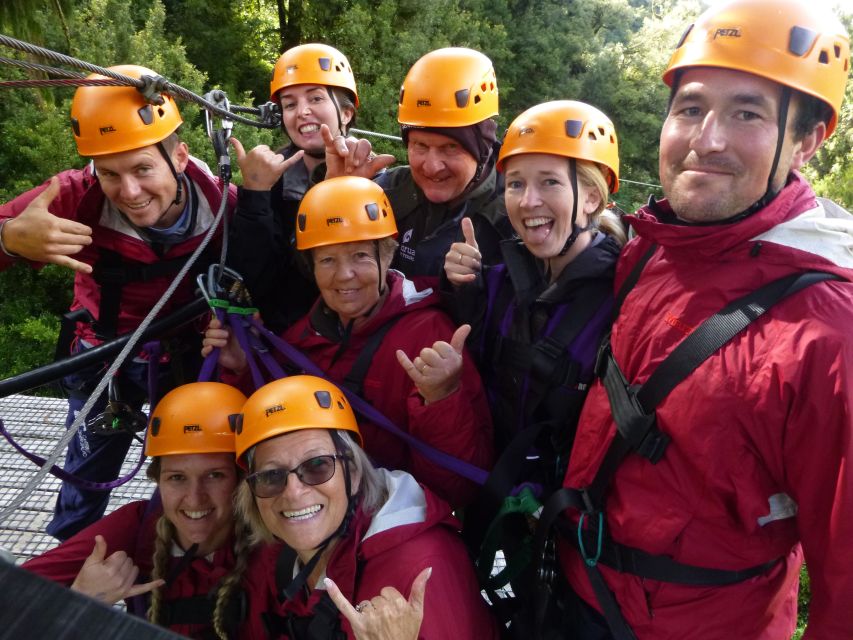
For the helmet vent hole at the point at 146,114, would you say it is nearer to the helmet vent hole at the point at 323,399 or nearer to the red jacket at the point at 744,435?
the helmet vent hole at the point at 323,399

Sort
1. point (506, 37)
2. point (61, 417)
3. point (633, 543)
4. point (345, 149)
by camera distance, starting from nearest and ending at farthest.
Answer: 1. point (633, 543)
2. point (345, 149)
3. point (61, 417)
4. point (506, 37)

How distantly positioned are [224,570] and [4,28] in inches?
197

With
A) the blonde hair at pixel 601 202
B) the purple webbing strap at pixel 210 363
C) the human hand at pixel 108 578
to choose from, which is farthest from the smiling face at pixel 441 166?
the human hand at pixel 108 578

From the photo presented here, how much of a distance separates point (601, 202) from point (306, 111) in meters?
2.57

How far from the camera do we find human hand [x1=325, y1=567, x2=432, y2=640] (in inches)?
71.5

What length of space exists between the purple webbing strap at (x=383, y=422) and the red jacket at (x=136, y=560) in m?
0.83

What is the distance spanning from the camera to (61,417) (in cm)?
567

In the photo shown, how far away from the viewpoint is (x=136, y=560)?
278 cm

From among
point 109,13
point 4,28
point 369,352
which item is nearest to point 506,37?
point 109,13

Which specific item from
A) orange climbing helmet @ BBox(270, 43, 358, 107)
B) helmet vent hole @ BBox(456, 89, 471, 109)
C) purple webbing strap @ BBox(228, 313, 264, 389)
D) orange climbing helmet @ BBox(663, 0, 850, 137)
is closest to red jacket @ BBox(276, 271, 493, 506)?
purple webbing strap @ BBox(228, 313, 264, 389)

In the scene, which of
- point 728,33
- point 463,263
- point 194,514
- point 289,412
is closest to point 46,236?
point 289,412

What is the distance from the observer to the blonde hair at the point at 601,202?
2.56 meters

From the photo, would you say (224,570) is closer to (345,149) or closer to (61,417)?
(345,149)

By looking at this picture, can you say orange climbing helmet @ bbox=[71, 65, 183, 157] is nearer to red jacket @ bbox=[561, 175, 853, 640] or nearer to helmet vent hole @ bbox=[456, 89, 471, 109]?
helmet vent hole @ bbox=[456, 89, 471, 109]
